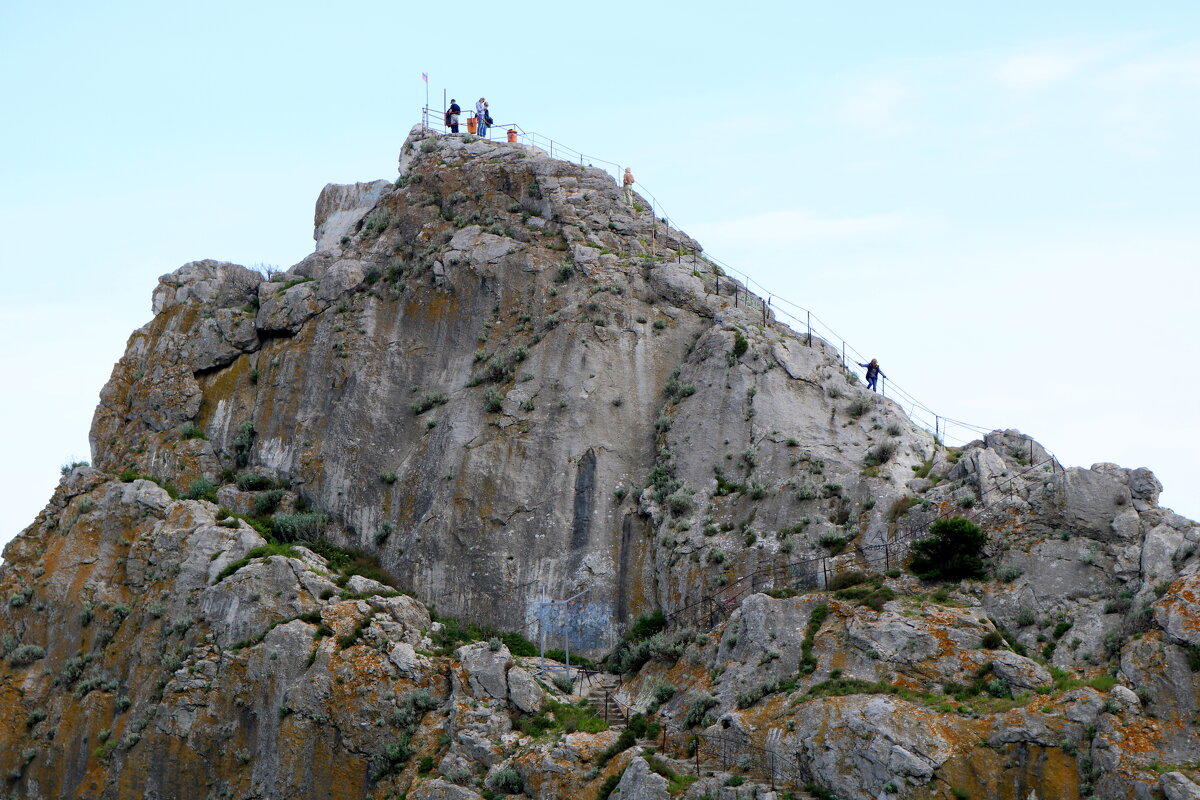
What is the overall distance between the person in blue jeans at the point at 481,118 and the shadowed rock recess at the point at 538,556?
333cm

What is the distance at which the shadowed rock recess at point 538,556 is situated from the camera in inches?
1487

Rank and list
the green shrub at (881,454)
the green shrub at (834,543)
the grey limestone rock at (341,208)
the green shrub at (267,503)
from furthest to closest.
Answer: the grey limestone rock at (341,208) → the green shrub at (267,503) → the green shrub at (881,454) → the green shrub at (834,543)

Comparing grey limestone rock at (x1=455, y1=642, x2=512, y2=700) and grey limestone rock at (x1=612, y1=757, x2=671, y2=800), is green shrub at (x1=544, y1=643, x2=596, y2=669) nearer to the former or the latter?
grey limestone rock at (x1=455, y1=642, x2=512, y2=700)

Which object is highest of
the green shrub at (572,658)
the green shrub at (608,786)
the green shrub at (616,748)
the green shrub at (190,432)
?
the green shrub at (190,432)

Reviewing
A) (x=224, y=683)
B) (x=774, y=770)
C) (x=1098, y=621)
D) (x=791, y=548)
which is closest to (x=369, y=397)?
(x=224, y=683)

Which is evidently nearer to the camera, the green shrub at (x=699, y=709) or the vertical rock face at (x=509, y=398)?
the green shrub at (x=699, y=709)

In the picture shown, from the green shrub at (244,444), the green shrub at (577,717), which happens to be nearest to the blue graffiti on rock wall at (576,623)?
the green shrub at (577,717)

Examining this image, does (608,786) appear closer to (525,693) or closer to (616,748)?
(616,748)

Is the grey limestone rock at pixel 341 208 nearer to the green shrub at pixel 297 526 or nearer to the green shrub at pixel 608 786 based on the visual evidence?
the green shrub at pixel 297 526

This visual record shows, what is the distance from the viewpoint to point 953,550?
→ 41812 mm

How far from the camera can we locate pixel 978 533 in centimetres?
4162

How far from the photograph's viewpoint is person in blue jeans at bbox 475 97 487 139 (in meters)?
62.8

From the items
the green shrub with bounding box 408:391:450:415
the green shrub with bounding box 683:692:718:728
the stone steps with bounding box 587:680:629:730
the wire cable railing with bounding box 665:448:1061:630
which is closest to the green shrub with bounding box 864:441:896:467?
the wire cable railing with bounding box 665:448:1061:630

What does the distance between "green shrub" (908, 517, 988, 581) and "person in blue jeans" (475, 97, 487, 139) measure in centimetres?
2926
